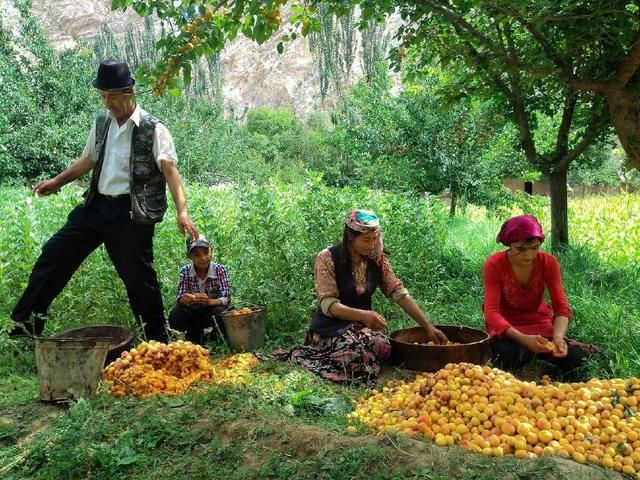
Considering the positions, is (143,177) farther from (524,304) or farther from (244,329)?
(524,304)

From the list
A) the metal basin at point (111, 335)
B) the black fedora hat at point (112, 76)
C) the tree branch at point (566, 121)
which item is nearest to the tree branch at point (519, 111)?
the tree branch at point (566, 121)

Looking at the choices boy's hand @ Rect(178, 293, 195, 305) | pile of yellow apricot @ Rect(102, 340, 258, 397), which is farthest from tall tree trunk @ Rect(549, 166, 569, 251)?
pile of yellow apricot @ Rect(102, 340, 258, 397)

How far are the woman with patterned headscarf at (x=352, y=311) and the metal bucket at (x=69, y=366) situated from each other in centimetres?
132

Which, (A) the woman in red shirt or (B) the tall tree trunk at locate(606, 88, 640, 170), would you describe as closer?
(A) the woman in red shirt

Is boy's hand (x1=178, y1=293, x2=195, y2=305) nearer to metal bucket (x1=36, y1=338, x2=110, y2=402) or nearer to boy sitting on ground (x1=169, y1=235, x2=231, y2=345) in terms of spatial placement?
boy sitting on ground (x1=169, y1=235, x2=231, y2=345)

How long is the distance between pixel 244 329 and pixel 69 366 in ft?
4.87

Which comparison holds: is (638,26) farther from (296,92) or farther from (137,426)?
(296,92)

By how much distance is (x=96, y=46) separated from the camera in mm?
32500

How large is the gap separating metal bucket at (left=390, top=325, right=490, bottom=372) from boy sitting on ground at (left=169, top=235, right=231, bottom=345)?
1434 millimetres

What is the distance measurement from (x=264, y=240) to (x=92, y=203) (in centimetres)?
177

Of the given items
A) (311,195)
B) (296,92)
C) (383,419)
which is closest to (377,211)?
(311,195)

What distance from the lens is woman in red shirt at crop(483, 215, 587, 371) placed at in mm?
4027

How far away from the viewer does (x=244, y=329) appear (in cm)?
466

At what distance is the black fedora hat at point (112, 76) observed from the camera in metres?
3.97
